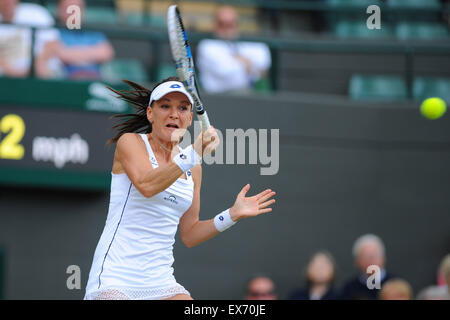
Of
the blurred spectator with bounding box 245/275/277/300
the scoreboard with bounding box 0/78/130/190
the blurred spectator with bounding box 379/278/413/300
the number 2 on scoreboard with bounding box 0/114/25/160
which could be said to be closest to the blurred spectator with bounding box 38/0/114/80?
the scoreboard with bounding box 0/78/130/190

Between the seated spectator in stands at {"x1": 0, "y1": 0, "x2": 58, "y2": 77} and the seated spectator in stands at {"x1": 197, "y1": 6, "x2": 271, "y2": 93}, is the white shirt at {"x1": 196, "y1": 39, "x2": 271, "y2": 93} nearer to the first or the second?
the seated spectator in stands at {"x1": 197, "y1": 6, "x2": 271, "y2": 93}

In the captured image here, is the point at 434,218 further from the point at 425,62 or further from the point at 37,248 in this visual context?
the point at 37,248

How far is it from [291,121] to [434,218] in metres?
1.59

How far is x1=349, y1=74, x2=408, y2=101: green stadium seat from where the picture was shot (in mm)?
8055

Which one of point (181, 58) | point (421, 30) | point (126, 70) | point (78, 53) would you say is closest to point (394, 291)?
point (181, 58)

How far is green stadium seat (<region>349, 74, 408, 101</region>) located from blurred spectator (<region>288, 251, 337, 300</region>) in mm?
1901

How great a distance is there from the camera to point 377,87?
8203 mm

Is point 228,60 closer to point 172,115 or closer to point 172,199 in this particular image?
point 172,115

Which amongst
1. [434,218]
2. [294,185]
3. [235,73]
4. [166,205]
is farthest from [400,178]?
[166,205]

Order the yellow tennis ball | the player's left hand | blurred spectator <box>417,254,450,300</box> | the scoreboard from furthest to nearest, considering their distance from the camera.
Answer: the yellow tennis ball
the scoreboard
blurred spectator <box>417,254,450,300</box>
the player's left hand

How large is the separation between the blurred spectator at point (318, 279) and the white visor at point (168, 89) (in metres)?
2.90

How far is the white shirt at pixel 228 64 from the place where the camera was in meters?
7.56

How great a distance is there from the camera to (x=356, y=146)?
769 centimetres

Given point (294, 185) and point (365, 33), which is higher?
point (365, 33)
